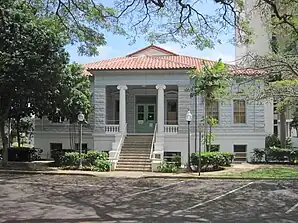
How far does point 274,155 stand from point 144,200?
16146mm

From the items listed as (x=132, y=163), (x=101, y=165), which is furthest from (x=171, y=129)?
(x=101, y=165)

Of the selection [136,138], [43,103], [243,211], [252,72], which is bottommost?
[243,211]

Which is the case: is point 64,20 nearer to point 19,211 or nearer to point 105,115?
point 19,211

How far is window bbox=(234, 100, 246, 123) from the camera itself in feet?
93.1

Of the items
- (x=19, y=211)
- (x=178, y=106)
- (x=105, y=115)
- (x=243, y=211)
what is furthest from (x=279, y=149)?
(x=19, y=211)

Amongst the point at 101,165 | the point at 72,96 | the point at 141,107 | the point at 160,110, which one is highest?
the point at 72,96

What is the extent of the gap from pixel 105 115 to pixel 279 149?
10823 millimetres

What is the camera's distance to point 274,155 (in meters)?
26.9

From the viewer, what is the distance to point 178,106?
2695 centimetres

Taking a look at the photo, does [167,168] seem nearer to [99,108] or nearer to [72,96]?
[72,96]

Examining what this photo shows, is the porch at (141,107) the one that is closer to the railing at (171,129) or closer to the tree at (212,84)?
the railing at (171,129)

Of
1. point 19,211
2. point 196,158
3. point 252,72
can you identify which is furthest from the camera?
point 196,158

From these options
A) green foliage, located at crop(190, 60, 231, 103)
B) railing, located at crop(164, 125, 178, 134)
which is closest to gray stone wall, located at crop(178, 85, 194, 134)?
railing, located at crop(164, 125, 178, 134)

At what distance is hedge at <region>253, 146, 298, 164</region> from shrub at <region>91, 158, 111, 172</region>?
391 inches
